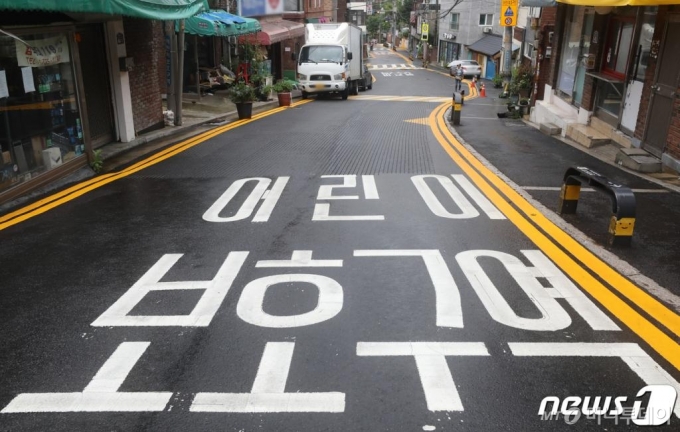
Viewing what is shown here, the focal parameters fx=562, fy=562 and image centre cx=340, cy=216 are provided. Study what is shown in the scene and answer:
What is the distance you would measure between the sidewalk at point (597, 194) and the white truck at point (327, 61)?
11.3m

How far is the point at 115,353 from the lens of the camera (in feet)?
14.2

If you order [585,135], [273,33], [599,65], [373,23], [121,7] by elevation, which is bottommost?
[585,135]

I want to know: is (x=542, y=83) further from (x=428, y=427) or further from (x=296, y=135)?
(x=428, y=427)

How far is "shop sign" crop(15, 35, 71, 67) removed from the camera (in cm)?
860

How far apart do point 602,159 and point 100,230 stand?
31.7ft

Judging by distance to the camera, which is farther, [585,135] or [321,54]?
[321,54]

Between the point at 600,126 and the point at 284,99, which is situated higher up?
the point at 600,126

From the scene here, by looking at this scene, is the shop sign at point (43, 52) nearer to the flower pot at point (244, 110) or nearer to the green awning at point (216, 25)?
the flower pot at point (244, 110)

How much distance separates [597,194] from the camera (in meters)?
8.80

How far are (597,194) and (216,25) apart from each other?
15.3 m

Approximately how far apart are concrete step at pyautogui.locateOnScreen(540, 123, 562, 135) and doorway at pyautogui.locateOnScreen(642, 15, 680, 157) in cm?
361

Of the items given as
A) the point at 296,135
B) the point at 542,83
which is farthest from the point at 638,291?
the point at 542,83

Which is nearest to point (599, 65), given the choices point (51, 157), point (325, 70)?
point (51, 157)

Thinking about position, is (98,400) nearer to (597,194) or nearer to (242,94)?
(597,194)
